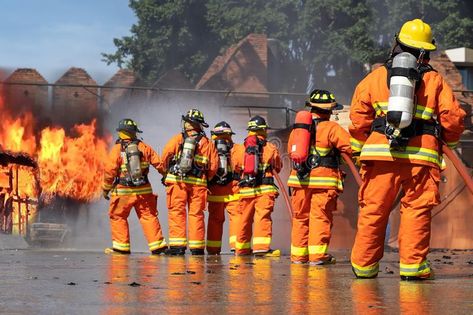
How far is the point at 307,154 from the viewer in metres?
10.1

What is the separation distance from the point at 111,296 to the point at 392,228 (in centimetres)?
1152

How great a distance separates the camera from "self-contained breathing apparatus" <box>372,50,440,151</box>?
22.6 feet

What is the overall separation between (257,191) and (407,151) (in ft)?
18.0

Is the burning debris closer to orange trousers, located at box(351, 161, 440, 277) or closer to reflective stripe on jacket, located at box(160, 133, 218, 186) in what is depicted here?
reflective stripe on jacket, located at box(160, 133, 218, 186)

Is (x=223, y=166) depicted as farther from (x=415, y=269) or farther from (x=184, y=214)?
(x=415, y=269)

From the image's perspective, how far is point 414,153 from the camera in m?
7.09

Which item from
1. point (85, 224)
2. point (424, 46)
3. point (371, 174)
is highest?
point (424, 46)

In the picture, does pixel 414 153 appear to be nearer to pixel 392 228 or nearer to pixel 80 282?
pixel 80 282

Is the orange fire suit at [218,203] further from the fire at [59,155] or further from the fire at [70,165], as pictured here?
the fire at [70,165]

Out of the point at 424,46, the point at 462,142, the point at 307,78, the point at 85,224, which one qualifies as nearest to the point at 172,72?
the point at 307,78

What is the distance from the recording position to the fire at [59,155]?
816 inches

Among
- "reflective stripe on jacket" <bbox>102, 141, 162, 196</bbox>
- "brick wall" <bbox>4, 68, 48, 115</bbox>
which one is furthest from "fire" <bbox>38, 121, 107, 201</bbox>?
"reflective stripe on jacket" <bbox>102, 141, 162, 196</bbox>

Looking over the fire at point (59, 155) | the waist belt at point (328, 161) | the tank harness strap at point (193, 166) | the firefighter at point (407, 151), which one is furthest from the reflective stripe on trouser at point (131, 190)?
the fire at point (59, 155)

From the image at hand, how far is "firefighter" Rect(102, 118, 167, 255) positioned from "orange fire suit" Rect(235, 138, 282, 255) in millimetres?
987
